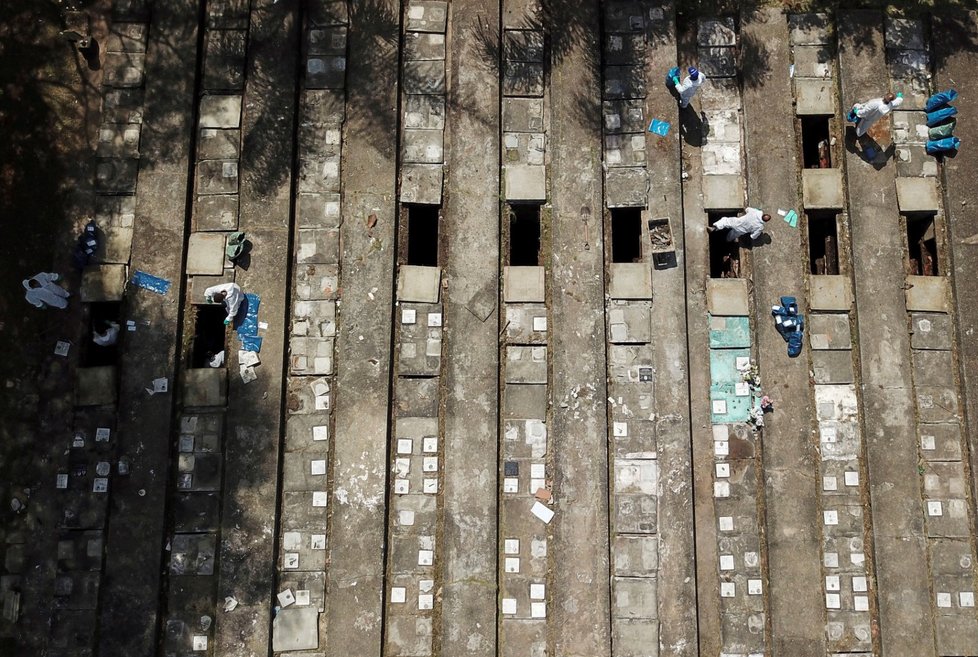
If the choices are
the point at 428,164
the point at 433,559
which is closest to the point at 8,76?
the point at 428,164

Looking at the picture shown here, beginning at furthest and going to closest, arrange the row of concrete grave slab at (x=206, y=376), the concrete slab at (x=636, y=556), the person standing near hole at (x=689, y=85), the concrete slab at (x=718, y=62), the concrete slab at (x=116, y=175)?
the concrete slab at (x=718, y=62) → the concrete slab at (x=116, y=175) → the person standing near hole at (x=689, y=85) → the concrete slab at (x=636, y=556) → the row of concrete grave slab at (x=206, y=376)

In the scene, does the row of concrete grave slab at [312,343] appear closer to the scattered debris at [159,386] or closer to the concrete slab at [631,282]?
the scattered debris at [159,386]

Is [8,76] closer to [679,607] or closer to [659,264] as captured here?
[659,264]

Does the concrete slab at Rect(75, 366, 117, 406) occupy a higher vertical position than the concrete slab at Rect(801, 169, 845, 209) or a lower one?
→ lower

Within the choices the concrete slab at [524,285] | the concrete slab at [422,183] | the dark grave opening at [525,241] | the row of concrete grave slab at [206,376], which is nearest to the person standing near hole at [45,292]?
the row of concrete grave slab at [206,376]

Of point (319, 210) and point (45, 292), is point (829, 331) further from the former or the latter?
point (45, 292)

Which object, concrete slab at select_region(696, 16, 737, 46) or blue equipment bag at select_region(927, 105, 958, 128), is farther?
concrete slab at select_region(696, 16, 737, 46)

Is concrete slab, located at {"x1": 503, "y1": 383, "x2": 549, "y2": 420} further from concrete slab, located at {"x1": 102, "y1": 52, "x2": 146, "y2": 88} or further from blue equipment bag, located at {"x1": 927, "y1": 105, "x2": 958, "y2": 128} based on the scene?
concrete slab, located at {"x1": 102, "y1": 52, "x2": 146, "y2": 88}

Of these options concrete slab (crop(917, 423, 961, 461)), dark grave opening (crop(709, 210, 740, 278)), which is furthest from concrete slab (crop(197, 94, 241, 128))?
concrete slab (crop(917, 423, 961, 461))
